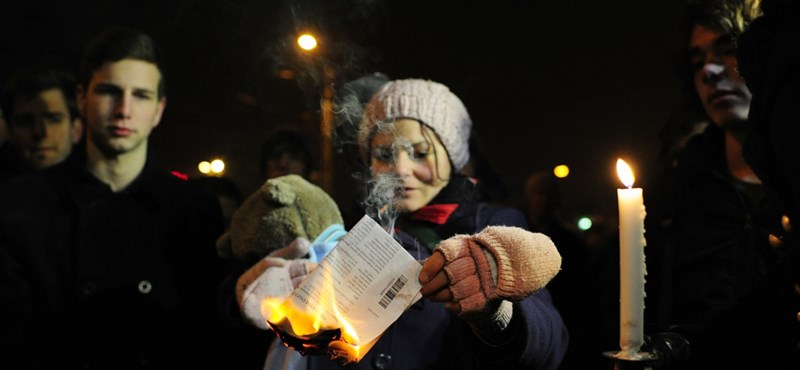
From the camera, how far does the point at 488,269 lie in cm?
153

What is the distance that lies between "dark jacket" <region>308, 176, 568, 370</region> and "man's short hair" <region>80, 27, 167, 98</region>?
1.33 m

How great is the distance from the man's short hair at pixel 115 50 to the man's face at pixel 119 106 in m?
0.02

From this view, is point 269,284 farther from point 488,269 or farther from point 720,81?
point 720,81

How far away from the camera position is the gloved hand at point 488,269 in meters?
1.51

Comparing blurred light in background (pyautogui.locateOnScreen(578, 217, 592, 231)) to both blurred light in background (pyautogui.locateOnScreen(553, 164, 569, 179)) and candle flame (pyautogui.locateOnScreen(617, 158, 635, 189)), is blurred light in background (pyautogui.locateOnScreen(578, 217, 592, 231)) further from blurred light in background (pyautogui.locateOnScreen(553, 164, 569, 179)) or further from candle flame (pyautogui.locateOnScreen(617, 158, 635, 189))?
candle flame (pyautogui.locateOnScreen(617, 158, 635, 189))

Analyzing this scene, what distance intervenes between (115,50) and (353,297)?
1.83 meters

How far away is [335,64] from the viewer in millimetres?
2732

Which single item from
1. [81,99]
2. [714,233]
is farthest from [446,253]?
[81,99]

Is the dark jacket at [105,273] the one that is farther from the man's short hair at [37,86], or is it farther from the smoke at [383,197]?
the smoke at [383,197]

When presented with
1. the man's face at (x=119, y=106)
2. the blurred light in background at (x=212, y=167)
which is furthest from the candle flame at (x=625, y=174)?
the blurred light in background at (x=212, y=167)

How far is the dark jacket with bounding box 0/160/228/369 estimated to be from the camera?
263 cm

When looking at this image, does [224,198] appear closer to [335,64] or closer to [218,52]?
[218,52]

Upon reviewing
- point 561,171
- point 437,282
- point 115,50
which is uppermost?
point 115,50

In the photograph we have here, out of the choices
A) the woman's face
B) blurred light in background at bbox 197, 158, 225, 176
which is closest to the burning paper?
the woman's face
